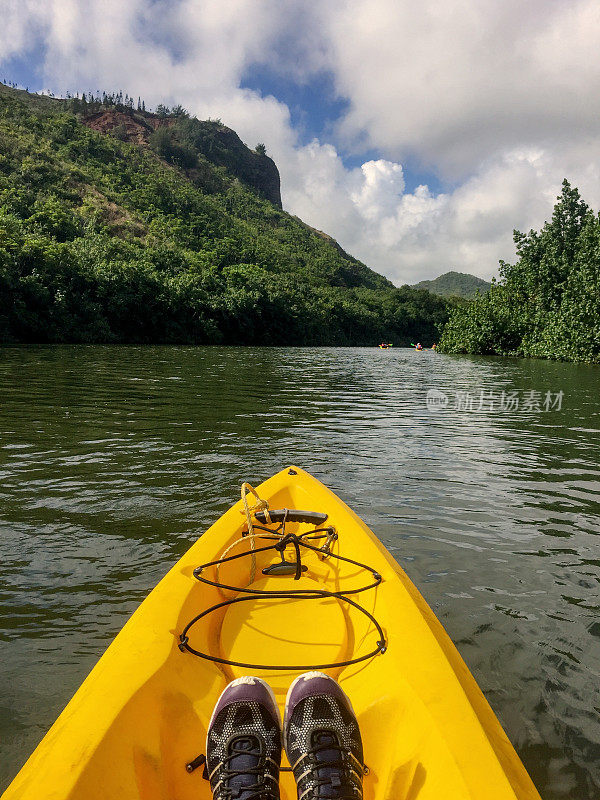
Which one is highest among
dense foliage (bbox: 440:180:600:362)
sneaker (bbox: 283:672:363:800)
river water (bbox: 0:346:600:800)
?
dense foliage (bbox: 440:180:600:362)

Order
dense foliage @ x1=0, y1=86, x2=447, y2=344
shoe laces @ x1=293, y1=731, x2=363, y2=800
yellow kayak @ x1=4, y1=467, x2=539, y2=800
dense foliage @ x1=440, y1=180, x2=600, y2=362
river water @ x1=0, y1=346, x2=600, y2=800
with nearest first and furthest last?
yellow kayak @ x1=4, y1=467, x2=539, y2=800 → shoe laces @ x1=293, y1=731, x2=363, y2=800 → river water @ x1=0, y1=346, x2=600, y2=800 → dense foliage @ x1=440, y1=180, x2=600, y2=362 → dense foliage @ x1=0, y1=86, x2=447, y2=344

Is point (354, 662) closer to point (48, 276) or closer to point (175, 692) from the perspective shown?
point (175, 692)

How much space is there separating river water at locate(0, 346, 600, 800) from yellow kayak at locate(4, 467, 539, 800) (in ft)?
2.73

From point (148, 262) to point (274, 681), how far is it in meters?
52.1

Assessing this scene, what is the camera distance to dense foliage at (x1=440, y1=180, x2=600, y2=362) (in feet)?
107

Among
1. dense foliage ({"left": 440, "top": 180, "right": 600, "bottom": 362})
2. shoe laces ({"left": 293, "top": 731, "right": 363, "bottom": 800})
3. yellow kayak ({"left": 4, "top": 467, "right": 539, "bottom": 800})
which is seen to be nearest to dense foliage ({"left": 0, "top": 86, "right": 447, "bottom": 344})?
dense foliage ({"left": 440, "top": 180, "right": 600, "bottom": 362})

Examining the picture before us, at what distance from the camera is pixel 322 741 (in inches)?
73.3

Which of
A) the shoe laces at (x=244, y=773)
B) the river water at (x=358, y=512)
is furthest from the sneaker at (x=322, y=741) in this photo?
the river water at (x=358, y=512)

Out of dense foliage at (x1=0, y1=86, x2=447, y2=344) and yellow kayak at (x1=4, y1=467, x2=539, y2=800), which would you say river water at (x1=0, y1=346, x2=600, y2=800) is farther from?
dense foliage at (x1=0, y1=86, x2=447, y2=344)

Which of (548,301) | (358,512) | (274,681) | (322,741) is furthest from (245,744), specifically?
(548,301)

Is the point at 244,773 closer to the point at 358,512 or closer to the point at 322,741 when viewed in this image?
the point at 322,741

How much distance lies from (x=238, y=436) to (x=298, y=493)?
449cm

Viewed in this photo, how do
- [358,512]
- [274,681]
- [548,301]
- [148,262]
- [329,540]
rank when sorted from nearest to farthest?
1. [274,681]
2. [329,540]
3. [358,512]
4. [548,301]
5. [148,262]

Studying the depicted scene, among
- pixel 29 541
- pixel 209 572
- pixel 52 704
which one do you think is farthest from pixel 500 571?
pixel 29 541
